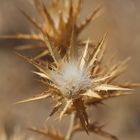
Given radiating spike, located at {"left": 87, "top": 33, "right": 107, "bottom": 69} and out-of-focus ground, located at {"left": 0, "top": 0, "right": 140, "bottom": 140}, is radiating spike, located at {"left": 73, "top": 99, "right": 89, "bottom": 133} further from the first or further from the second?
out-of-focus ground, located at {"left": 0, "top": 0, "right": 140, "bottom": 140}

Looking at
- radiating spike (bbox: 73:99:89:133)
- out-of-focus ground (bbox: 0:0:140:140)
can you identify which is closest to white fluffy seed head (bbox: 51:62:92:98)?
radiating spike (bbox: 73:99:89:133)

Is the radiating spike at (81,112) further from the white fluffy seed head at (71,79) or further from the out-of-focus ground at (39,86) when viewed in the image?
the out-of-focus ground at (39,86)

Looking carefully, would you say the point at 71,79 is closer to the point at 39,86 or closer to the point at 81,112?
the point at 81,112

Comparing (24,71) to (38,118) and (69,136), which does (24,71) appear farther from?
(69,136)

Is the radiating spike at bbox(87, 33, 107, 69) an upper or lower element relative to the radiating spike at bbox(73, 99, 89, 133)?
upper

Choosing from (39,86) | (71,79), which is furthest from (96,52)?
(39,86)

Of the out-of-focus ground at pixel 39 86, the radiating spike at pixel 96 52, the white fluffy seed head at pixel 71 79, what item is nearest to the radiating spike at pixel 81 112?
the white fluffy seed head at pixel 71 79
